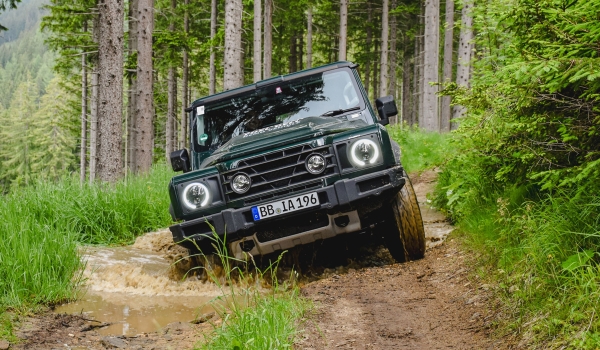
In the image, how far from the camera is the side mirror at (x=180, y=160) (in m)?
5.71

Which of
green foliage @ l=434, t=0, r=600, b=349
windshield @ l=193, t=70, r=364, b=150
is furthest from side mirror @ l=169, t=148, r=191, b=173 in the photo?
green foliage @ l=434, t=0, r=600, b=349

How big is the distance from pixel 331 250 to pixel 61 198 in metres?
3.94

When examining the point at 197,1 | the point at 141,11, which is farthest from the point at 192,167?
the point at 197,1

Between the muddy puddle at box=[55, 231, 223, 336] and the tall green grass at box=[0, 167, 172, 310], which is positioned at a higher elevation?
the tall green grass at box=[0, 167, 172, 310]

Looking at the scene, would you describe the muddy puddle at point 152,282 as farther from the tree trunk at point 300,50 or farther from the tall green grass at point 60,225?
the tree trunk at point 300,50

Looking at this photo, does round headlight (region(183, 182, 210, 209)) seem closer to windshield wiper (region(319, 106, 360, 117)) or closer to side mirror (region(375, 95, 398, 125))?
windshield wiper (region(319, 106, 360, 117))

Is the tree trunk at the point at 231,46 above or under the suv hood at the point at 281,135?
above

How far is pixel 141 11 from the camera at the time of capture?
14.2 m

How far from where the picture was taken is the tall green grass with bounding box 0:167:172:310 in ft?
14.2

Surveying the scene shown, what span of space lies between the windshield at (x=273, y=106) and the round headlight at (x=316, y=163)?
4.00ft

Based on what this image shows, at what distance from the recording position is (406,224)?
15.4 feet

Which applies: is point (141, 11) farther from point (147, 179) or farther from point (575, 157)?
point (575, 157)

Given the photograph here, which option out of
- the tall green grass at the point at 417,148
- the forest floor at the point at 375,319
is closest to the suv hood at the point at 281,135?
the forest floor at the point at 375,319

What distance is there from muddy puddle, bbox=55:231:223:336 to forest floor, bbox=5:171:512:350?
0.05 meters
